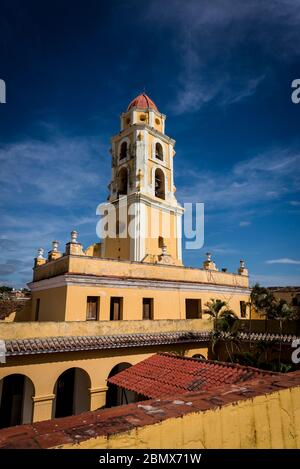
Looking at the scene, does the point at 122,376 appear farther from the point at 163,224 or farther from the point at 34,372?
the point at 163,224

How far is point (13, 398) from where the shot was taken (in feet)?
54.3

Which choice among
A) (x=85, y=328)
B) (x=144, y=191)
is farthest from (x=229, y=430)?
(x=144, y=191)

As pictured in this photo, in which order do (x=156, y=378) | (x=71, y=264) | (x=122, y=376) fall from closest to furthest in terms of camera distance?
(x=156, y=378), (x=122, y=376), (x=71, y=264)

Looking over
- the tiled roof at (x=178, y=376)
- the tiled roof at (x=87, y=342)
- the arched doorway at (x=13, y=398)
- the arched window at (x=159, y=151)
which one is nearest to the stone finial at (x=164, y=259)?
the tiled roof at (x=87, y=342)

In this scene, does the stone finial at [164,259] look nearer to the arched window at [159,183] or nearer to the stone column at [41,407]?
the arched window at [159,183]

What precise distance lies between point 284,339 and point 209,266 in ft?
27.1

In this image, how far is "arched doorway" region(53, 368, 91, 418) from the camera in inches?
619

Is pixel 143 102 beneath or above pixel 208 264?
above

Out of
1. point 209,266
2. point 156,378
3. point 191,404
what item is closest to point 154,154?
point 209,266

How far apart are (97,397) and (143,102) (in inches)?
885

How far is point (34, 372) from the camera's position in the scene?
488 inches

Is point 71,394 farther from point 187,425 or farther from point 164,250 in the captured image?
point 187,425

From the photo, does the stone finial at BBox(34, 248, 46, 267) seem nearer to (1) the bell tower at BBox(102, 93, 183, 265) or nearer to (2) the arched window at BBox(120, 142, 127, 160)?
(1) the bell tower at BBox(102, 93, 183, 265)

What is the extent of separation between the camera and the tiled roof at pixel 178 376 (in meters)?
10.7
